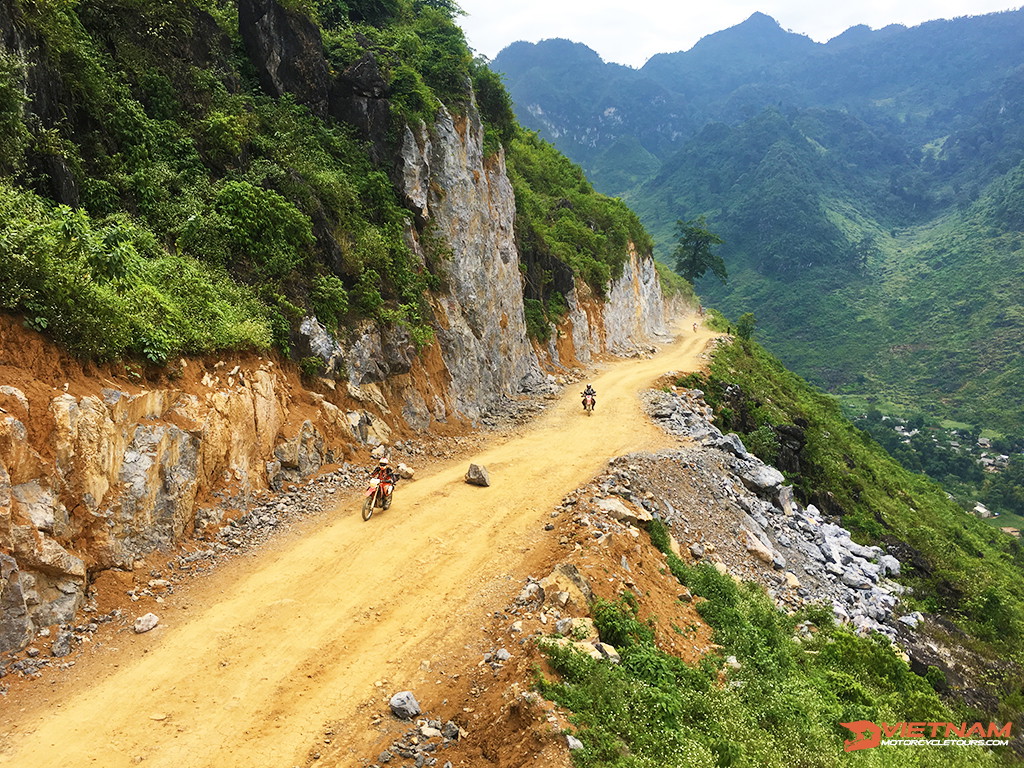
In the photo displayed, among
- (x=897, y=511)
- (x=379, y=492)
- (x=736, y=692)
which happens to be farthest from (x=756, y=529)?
(x=897, y=511)

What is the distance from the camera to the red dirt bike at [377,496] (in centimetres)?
1197

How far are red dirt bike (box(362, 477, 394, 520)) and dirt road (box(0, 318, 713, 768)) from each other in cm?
26

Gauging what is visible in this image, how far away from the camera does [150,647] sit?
24.8 feet

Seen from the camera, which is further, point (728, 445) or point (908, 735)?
point (728, 445)

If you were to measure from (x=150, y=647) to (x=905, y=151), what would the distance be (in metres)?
210

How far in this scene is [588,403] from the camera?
23.5 meters

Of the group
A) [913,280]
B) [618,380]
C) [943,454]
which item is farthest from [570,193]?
[913,280]

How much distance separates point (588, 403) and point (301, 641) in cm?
1712

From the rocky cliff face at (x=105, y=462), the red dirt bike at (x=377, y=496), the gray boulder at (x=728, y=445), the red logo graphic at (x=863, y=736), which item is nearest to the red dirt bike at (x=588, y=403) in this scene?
the gray boulder at (x=728, y=445)

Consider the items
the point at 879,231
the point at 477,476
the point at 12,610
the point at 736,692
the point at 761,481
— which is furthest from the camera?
the point at 879,231

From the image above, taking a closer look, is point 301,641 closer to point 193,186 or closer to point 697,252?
point 193,186

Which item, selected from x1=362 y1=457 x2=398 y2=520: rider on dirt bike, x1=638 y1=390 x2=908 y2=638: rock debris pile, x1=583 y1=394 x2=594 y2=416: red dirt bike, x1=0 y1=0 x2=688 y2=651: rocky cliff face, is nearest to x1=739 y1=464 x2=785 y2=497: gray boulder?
x1=638 y1=390 x2=908 y2=638: rock debris pile

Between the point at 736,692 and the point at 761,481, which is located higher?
the point at 736,692

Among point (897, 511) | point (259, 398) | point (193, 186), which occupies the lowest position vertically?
point (897, 511)
